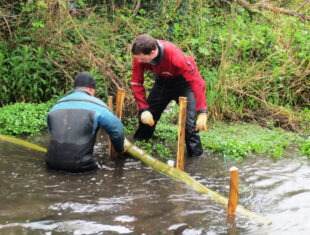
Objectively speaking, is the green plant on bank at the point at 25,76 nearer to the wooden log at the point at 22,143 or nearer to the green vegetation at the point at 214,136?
the green vegetation at the point at 214,136

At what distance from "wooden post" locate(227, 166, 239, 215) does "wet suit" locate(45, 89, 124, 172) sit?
1771 millimetres

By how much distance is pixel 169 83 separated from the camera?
5297mm

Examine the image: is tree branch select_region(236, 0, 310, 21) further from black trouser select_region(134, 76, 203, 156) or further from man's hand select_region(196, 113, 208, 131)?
man's hand select_region(196, 113, 208, 131)

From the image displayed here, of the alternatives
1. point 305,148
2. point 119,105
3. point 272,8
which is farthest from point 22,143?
point 272,8

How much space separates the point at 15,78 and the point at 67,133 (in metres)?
3.78

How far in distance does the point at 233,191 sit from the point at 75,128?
1997mm

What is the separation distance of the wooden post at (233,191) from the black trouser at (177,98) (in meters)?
2.00

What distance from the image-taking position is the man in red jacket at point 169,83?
4.66m

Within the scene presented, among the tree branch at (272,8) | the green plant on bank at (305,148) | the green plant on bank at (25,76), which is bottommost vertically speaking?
the green plant on bank at (305,148)

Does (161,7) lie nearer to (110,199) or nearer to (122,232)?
(110,199)

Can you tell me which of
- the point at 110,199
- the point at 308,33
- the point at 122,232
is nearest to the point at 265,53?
the point at 308,33

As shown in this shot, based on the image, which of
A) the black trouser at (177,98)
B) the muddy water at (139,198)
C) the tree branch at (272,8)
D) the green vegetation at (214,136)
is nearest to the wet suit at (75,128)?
the muddy water at (139,198)

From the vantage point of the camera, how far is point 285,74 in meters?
8.19

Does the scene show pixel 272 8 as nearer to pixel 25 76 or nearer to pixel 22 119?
pixel 25 76
